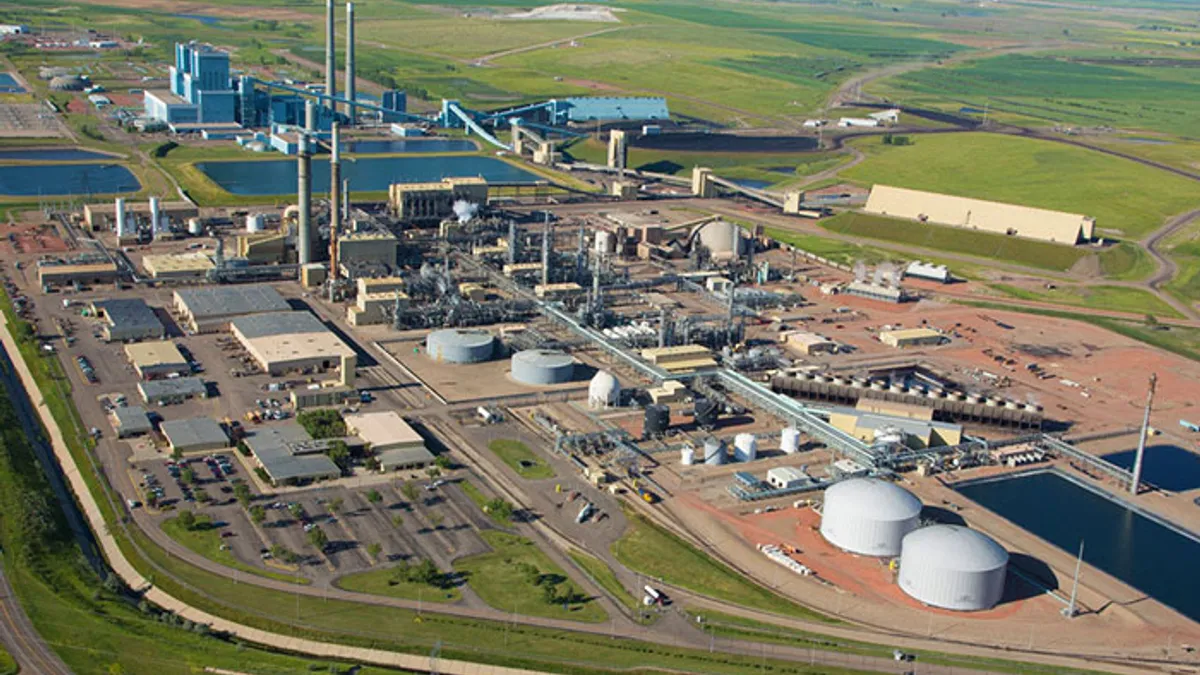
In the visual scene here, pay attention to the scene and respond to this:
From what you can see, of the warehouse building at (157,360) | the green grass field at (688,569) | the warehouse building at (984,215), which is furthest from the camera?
the warehouse building at (984,215)

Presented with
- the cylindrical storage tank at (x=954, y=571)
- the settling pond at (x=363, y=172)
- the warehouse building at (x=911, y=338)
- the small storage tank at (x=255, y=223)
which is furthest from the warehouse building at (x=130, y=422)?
the settling pond at (x=363, y=172)

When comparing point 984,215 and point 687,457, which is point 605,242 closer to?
point 984,215

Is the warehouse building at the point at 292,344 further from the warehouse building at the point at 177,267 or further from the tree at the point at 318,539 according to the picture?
the tree at the point at 318,539

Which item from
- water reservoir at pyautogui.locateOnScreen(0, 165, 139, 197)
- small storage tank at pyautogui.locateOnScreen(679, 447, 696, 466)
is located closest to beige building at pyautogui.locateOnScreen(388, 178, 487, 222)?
water reservoir at pyautogui.locateOnScreen(0, 165, 139, 197)

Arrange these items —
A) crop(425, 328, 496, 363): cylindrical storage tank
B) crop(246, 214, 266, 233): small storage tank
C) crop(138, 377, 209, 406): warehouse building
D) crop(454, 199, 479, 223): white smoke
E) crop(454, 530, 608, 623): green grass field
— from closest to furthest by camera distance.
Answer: crop(454, 530, 608, 623): green grass field
crop(138, 377, 209, 406): warehouse building
crop(425, 328, 496, 363): cylindrical storage tank
crop(246, 214, 266, 233): small storage tank
crop(454, 199, 479, 223): white smoke

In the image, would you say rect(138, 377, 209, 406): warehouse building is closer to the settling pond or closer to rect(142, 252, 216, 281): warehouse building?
rect(142, 252, 216, 281): warehouse building

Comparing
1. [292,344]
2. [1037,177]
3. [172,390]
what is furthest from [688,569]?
[1037,177]
